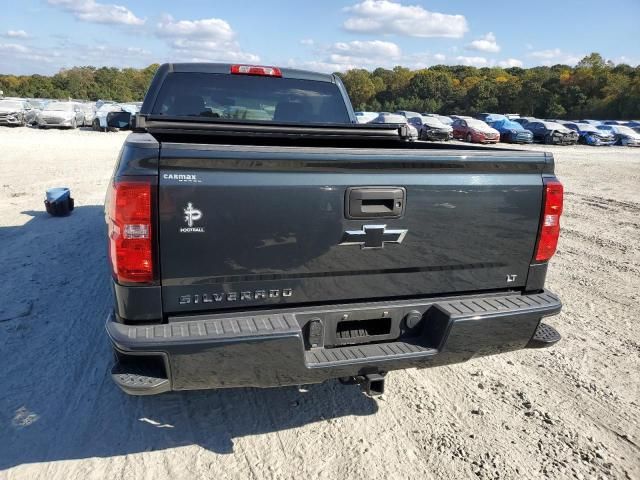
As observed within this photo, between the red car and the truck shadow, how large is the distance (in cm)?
3024

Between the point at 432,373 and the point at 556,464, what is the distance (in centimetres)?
112

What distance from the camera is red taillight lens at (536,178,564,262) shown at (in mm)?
2851

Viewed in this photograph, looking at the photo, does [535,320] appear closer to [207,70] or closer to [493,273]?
[493,273]

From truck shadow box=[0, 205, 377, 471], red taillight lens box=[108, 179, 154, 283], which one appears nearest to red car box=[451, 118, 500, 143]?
truck shadow box=[0, 205, 377, 471]

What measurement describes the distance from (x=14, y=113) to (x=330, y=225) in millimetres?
32115

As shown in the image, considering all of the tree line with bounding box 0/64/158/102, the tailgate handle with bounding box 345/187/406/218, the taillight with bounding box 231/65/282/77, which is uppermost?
the tree line with bounding box 0/64/158/102

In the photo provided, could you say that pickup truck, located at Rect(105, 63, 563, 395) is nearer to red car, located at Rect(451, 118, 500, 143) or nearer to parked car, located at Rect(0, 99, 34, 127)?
red car, located at Rect(451, 118, 500, 143)

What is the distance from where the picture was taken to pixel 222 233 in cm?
231

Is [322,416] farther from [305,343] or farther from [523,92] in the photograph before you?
[523,92]

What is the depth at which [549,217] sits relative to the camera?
114 inches

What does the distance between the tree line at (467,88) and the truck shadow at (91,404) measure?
224ft

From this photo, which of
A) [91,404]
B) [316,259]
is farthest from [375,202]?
[91,404]

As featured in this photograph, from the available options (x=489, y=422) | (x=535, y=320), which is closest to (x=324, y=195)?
(x=535, y=320)

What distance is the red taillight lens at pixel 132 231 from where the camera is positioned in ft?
7.14
